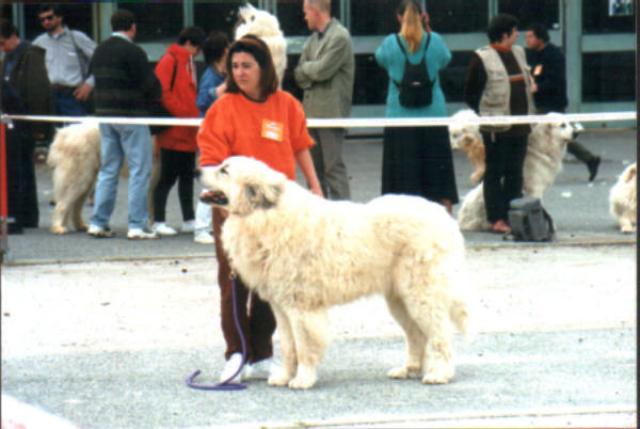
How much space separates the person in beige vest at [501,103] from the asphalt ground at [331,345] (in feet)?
1.33

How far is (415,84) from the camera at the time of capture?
12141mm

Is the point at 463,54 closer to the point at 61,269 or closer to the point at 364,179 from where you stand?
the point at 364,179

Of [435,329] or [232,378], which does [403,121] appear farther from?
[232,378]

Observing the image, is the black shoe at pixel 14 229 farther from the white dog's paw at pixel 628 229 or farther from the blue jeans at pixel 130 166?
the white dog's paw at pixel 628 229

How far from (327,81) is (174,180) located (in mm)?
1670

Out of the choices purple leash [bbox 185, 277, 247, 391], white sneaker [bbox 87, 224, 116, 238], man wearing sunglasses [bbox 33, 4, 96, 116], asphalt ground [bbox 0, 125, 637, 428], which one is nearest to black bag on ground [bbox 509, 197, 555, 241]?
asphalt ground [bbox 0, 125, 637, 428]

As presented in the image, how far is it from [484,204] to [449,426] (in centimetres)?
692

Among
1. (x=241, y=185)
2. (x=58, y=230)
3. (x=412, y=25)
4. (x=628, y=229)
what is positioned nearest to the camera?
(x=241, y=185)

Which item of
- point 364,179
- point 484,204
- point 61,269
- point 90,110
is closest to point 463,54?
point 364,179

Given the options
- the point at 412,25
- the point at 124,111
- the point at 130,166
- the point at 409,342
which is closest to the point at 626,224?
the point at 412,25

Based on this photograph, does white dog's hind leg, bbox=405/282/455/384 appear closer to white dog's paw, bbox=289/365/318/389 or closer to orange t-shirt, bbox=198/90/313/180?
white dog's paw, bbox=289/365/318/389

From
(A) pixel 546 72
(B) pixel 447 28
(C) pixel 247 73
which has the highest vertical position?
(C) pixel 247 73

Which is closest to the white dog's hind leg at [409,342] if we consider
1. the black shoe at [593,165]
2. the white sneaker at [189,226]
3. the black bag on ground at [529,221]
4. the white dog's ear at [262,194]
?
the white dog's ear at [262,194]

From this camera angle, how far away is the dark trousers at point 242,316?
7.53 meters
